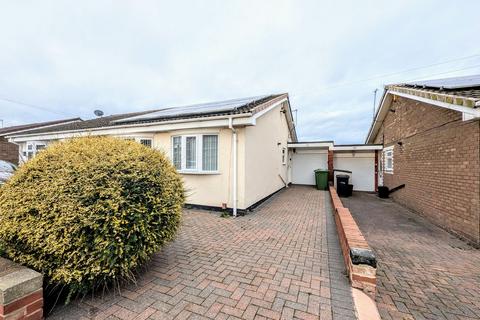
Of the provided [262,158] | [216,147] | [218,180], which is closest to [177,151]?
[216,147]

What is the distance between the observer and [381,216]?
7.44 metres

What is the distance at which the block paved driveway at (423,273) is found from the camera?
8.38ft

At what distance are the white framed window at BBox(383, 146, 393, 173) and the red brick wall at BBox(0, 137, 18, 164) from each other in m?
27.9

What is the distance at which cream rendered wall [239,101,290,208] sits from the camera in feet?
22.8

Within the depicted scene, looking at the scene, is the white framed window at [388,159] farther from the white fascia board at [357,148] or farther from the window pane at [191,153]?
the window pane at [191,153]

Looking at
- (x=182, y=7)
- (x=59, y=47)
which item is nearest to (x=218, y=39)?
(x=182, y=7)

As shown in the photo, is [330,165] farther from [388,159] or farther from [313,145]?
[388,159]

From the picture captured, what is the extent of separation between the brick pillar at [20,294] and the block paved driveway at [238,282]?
0.91 ft

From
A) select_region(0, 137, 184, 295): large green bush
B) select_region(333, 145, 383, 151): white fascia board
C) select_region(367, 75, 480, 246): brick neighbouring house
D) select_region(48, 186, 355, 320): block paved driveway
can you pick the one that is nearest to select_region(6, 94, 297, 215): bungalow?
select_region(48, 186, 355, 320): block paved driveway

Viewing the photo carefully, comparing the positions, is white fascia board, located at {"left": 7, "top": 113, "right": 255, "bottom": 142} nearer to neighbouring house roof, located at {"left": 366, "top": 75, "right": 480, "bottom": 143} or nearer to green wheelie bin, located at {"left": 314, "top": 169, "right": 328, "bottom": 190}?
neighbouring house roof, located at {"left": 366, "top": 75, "right": 480, "bottom": 143}

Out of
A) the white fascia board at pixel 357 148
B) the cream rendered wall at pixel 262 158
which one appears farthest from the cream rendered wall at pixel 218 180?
the white fascia board at pixel 357 148

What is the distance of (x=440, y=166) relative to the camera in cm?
614

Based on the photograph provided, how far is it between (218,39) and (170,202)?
9.11 m

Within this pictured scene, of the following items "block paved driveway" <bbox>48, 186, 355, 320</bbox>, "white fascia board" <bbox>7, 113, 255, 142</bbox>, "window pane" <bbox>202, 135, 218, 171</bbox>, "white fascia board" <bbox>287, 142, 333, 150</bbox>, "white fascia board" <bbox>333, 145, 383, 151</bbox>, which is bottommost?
"block paved driveway" <bbox>48, 186, 355, 320</bbox>
